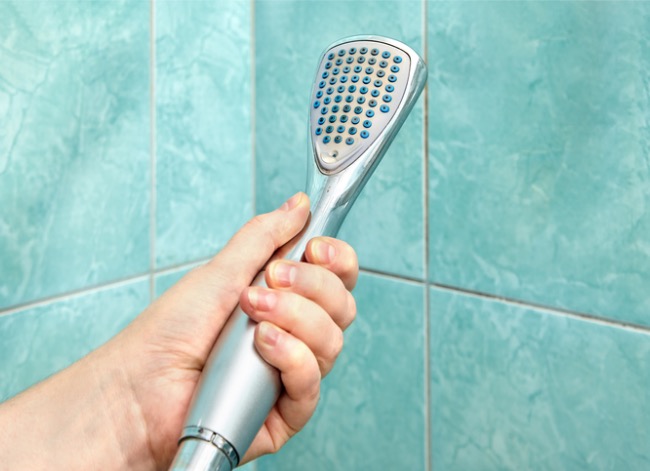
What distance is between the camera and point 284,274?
40 cm

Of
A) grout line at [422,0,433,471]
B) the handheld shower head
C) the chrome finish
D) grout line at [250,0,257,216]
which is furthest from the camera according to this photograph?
grout line at [250,0,257,216]

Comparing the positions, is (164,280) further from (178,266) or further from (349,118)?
(349,118)

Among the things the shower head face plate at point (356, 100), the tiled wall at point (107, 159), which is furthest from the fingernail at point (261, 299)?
the tiled wall at point (107, 159)

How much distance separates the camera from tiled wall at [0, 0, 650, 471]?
47 centimetres

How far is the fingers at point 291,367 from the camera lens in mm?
366

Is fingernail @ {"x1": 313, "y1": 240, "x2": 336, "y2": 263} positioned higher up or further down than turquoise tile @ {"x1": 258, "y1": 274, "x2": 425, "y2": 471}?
higher up

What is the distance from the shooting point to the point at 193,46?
653 millimetres

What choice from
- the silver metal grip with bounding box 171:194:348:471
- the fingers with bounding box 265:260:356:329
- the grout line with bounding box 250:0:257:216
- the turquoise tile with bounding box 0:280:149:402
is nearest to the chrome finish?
the silver metal grip with bounding box 171:194:348:471

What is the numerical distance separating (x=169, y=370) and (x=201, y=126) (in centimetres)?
31

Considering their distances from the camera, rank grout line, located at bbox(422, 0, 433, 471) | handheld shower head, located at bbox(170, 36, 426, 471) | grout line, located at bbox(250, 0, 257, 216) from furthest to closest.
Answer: grout line, located at bbox(250, 0, 257, 216), grout line, located at bbox(422, 0, 433, 471), handheld shower head, located at bbox(170, 36, 426, 471)

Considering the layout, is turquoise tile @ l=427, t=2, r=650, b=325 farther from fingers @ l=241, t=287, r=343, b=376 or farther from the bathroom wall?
fingers @ l=241, t=287, r=343, b=376

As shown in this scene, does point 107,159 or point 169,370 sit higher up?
point 107,159

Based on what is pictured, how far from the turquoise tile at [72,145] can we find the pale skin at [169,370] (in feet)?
0.38

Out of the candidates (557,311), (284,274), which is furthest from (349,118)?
(557,311)
